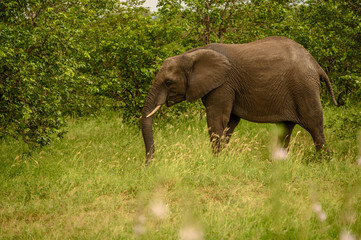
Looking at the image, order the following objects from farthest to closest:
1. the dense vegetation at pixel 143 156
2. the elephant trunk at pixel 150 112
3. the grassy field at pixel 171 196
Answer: the elephant trunk at pixel 150 112, the dense vegetation at pixel 143 156, the grassy field at pixel 171 196

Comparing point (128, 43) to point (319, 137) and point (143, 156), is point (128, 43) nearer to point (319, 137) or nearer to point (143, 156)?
point (143, 156)

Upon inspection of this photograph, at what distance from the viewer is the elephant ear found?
738 centimetres

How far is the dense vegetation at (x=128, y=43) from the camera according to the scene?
6.50 m

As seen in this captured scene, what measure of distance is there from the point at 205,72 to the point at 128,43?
8.23 ft

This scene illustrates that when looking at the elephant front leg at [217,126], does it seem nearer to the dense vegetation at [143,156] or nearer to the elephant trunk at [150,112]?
the dense vegetation at [143,156]

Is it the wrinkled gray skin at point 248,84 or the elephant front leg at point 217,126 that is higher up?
the wrinkled gray skin at point 248,84

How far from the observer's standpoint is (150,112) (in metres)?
7.18

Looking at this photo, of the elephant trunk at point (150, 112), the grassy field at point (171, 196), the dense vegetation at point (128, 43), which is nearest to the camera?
the grassy field at point (171, 196)

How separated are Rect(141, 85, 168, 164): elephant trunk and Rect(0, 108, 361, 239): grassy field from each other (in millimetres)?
332

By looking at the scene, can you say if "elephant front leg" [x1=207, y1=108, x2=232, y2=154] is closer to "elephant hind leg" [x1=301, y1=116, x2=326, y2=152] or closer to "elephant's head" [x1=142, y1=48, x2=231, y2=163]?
"elephant's head" [x1=142, y1=48, x2=231, y2=163]

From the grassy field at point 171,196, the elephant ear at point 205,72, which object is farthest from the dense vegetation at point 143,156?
the elephant ear at point 205,72

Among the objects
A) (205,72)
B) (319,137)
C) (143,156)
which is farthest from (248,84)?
(143,156)

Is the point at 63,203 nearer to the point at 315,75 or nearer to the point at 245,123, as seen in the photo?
the point at 315,75

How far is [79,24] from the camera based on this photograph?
29.2ft
